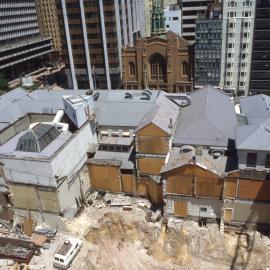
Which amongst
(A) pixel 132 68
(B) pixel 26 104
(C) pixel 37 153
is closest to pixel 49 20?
(A) pixel 132 68

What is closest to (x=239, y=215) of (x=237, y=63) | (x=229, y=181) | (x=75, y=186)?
(x=229, y=181)

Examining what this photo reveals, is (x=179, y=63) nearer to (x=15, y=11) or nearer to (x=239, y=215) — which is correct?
(x=239, y=215)

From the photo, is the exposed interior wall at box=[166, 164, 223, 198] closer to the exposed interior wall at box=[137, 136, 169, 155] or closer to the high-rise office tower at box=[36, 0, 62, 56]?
the exposed interior wall at box=[137, 136, 169, 155]

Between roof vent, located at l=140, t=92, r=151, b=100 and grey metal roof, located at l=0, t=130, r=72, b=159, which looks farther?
roof vent, located at l=140, t=92, r=151, b=100

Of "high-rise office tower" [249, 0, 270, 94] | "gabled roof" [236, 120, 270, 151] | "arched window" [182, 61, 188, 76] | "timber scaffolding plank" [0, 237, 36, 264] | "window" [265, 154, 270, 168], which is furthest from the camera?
"arched window" [182, 61, 188, 76]

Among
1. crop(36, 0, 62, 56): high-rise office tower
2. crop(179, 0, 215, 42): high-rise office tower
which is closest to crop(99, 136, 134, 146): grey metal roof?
crop(179, 0, 215, 42): high-rise office tower

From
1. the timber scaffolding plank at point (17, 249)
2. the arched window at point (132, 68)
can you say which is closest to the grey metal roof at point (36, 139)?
the timber scaffolding plank at point (17, 249)

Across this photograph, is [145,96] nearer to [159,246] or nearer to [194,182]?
[194,182]
